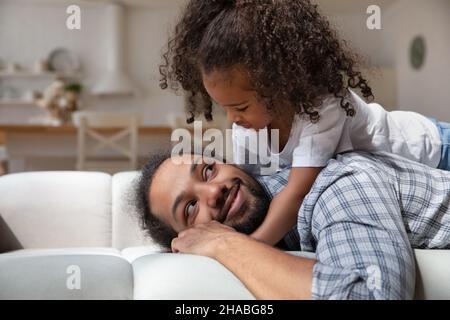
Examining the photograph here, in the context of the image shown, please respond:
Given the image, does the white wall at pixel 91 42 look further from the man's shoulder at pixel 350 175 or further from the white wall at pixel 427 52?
the man's shoulder at pixel 350 175

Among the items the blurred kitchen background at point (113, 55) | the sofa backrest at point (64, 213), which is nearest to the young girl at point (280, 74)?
the sofa backrest at point (64, 213)

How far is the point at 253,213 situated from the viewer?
1150 millimetres

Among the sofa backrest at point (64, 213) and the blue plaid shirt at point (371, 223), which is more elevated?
the blue plaid shirt at point (371, 223)

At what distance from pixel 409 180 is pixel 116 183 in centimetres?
117

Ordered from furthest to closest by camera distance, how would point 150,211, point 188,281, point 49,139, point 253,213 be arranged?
1. point 49,139
2. point 150,211
3. point 253,213
4. point 188,281

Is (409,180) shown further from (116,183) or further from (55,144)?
(55,144)

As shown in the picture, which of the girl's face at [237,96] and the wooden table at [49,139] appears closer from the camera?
the girl's face at [237,96]

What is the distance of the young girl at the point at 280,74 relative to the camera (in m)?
1.05

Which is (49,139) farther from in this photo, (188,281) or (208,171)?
(188,281)

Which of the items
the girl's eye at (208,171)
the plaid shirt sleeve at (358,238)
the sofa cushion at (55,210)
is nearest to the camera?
the plaid shirt sleeve at (358,238)

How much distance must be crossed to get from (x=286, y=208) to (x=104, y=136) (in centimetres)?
281

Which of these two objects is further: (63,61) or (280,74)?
(63,61)

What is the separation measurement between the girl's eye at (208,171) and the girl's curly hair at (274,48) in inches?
7.8

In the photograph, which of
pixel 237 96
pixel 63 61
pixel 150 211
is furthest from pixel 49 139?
pixel 63 61
